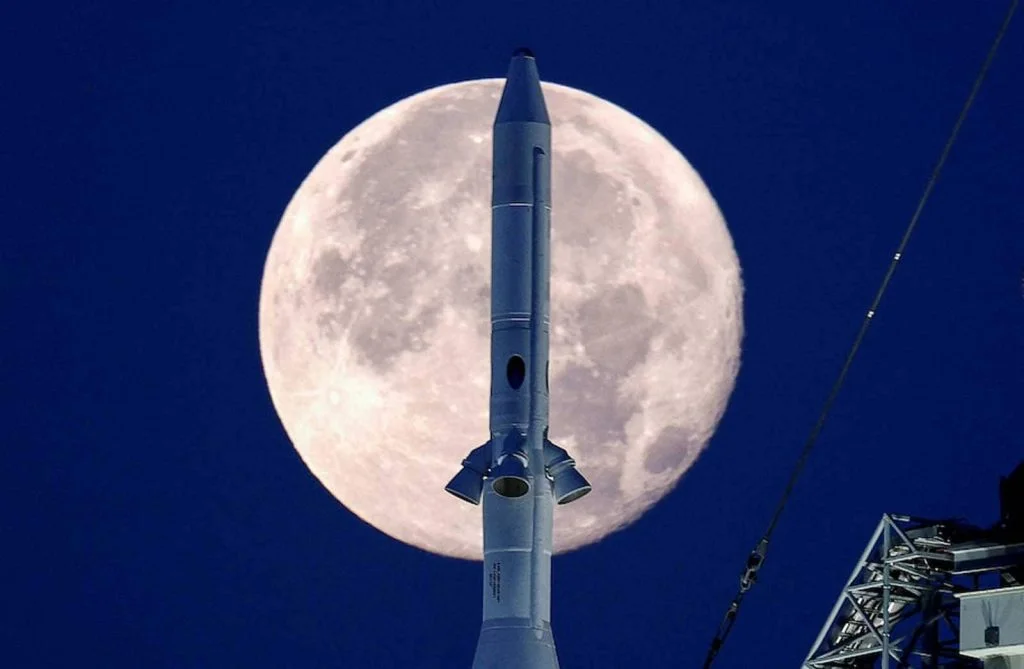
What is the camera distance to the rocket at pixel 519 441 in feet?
245

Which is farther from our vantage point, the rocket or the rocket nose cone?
the rocket nose cone

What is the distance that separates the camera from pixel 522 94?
78625 millimetres

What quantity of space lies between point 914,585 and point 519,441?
11.0 metres

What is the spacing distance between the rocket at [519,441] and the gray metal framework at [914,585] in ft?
26.0

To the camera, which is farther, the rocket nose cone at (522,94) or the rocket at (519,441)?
the rocket nose cone at (522,94)

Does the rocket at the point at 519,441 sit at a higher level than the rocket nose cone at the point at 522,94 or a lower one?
lower

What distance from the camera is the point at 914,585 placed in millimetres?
78125

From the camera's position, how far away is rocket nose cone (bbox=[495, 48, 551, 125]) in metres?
78.1

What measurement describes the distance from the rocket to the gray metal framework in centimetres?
791

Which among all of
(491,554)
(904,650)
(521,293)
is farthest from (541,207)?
(904,650)

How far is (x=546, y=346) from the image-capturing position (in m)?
76.4

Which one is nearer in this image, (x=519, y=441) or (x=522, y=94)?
(x=519, y=441)

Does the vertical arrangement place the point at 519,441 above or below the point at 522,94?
below

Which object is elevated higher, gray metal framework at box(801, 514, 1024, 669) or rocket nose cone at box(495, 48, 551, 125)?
rocket nose cone at box(495, 48, 551, 125)
